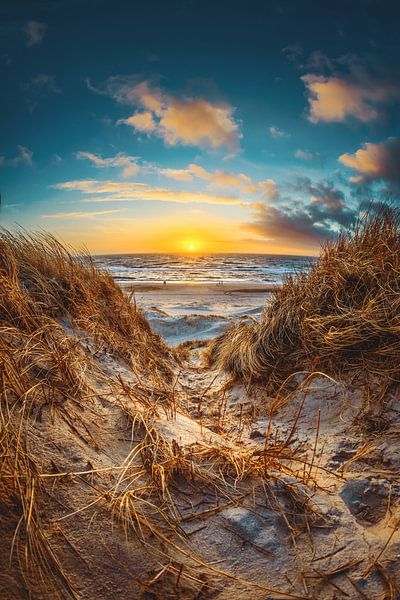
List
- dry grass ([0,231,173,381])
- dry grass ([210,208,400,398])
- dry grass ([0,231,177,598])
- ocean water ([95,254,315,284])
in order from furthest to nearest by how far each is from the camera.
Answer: ocean water ([95,254,315,284])
dry grass ([210,208,400,398])
dry grass ([0,231,173,381])
dry grass ([0,231,177,598])

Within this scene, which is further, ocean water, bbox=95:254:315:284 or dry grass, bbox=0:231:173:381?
ocean water, bbox=95:254:315:284

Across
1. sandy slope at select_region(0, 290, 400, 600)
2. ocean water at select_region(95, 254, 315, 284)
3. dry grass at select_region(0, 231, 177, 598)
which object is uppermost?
ocean water at select_region(95, 254, 315, 284)

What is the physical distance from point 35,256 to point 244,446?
255 centimetres

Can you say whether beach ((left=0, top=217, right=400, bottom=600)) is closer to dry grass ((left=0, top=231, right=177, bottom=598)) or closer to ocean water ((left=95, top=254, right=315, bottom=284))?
dry grass ((left=0, top=231, right=177, bottom=598))

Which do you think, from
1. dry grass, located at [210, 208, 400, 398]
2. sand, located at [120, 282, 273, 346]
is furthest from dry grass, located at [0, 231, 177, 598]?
dry grass, located at [210, 208, 400, 398]

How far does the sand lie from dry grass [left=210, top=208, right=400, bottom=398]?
1.77 m

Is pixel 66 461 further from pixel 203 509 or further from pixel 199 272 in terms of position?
pixel 199 272

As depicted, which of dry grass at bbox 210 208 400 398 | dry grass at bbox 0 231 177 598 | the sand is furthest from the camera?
the sand

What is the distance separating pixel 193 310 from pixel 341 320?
21.0ft

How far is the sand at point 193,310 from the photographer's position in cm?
614

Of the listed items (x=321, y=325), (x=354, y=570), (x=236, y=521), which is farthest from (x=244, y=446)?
(x=321, y=325)

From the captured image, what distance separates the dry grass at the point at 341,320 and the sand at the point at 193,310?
1774 mm

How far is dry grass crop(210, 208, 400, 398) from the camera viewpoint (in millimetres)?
2496

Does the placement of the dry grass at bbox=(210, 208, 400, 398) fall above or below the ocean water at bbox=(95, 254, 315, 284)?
below
